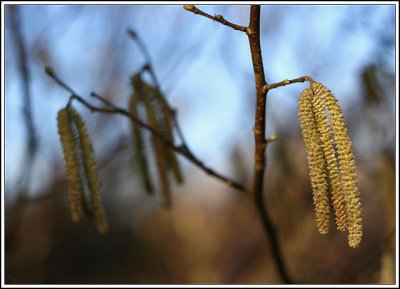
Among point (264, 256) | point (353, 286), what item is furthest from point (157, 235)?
point (353, 286)

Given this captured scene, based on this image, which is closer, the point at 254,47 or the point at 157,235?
the point at 254,47

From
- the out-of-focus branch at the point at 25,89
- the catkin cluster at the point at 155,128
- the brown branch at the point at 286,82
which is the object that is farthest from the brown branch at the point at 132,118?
the out-of-focus branch at the point at 25,89

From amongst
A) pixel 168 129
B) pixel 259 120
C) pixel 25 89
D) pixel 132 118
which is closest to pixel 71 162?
pixel 132 118

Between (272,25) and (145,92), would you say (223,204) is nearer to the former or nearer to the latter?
(272,25)

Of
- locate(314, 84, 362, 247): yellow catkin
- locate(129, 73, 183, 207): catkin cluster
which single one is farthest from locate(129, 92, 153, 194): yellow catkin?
locate(314, 84, 362, 247): yellow catkin

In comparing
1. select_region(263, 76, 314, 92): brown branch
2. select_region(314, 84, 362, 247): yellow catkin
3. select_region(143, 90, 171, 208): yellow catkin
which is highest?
select_region(143, 90, 171, 208): yellow catkin

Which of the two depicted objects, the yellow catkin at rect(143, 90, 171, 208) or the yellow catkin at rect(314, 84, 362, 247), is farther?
the yellow catkin at rect(143, 90, 171, 208)

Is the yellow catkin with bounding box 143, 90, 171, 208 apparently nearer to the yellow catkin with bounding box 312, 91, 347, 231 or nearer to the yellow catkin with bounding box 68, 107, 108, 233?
the yellow catkin with bounding box 68, 107, 108, 233
